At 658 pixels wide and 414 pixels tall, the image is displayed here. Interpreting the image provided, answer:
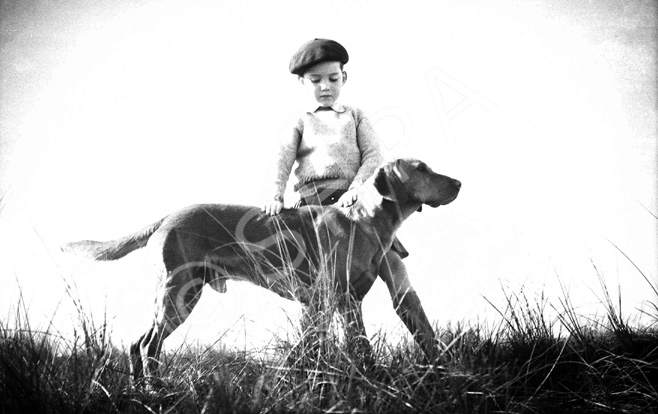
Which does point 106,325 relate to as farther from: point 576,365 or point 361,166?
point 576,365

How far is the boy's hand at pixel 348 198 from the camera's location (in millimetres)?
2568

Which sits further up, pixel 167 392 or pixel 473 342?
pixel 473 342

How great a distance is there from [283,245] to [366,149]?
A: 2.30 ft

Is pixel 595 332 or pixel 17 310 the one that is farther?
pixel 595 332

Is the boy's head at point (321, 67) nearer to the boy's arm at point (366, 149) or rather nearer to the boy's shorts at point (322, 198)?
the boy's arm at point (366, 149)

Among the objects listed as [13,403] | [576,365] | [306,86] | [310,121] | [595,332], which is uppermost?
[306,86]

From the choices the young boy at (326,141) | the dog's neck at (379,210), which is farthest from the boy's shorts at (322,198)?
the dog's neck at (379,210)

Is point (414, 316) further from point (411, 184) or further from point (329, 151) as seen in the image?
point (329, 151)

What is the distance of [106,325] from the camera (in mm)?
2141

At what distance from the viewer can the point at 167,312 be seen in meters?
2.39

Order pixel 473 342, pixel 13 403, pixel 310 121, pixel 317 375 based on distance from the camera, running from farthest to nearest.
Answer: pixel 310 121 < pixel 473 342 < pixel 317 375 < pixel 13 403

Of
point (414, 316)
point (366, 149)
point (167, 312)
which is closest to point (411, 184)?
point (366, 149)

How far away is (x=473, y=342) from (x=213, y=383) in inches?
42.2

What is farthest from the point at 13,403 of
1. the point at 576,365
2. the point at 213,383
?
the point at 576,365
